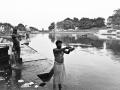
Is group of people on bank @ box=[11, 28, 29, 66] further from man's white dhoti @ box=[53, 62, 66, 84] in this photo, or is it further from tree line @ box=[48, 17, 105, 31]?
tree line @ box=[48, 17, 105, 31]

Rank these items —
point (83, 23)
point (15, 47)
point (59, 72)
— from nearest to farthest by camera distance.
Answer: point (59, 72) < point (15, 47) < point (83, 23)

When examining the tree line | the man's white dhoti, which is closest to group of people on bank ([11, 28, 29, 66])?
the man's white dhoti

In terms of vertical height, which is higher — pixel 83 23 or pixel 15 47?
pixel 83 23

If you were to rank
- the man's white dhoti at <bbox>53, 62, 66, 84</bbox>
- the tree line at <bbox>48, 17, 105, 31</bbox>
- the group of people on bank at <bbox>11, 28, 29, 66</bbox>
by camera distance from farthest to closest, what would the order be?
1. the tree line at <bbox>48, 17, 105, 31</bbox>
2. the group of people on bank at <bbox>11, 28, 29, 66</bbox>
3. the man's white dhoti at <bbox>53, 62, 66, 84</bbox>

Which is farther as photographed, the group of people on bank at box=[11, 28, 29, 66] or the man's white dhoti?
the group of people on bank at box=[11, 28, 29, 66]

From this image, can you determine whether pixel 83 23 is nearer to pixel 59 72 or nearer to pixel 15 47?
→ pixel 15 47

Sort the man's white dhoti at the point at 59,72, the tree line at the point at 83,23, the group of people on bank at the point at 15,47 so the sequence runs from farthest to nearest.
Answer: the tree line at the point at 83,23 < the group of people on bank at the point at 15,47 < the man's white dhoti at the point at 59,72

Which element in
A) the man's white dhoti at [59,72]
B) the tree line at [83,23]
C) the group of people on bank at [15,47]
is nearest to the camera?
the man's white dhoti at [59,72]

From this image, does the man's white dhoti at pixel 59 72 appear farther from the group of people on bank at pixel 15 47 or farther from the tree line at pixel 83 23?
the tree line at pixel 83 23

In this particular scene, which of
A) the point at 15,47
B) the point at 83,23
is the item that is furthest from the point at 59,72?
the point at 83,23

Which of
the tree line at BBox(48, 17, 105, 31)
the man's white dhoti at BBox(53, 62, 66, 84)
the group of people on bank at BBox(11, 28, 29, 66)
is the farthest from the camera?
the tree line at BBox(48, 17, 105, 31)

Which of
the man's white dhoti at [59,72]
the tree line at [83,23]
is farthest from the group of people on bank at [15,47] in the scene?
the tree line at [83,23]

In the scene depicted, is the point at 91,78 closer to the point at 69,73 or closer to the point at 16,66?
the point at 69,73

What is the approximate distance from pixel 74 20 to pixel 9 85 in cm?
17327
